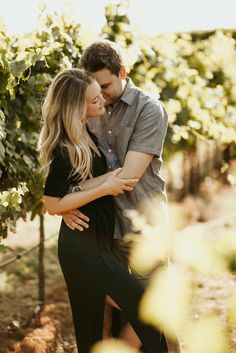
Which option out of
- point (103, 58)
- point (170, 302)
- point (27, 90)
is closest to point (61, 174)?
Answer: point (103, 58)

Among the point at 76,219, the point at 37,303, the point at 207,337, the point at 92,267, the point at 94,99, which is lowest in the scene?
the point at 37,303

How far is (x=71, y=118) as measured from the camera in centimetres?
256

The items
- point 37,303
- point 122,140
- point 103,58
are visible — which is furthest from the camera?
point 37,303

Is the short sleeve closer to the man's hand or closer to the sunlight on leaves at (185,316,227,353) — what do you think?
the man's hand

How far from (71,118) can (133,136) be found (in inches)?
12.5

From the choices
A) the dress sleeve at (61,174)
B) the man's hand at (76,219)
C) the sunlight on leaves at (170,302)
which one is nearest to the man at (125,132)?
the man's hand at (76,219)

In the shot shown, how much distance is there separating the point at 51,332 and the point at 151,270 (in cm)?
191

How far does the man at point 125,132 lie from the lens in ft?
8.73

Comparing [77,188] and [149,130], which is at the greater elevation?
[149,130]

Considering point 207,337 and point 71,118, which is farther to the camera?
point 71,118

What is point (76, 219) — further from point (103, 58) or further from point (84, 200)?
point (103, 58)

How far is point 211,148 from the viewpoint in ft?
34.6

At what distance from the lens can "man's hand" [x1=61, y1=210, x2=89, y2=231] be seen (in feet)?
8.52

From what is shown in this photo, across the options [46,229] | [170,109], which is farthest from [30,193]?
[46,229]
